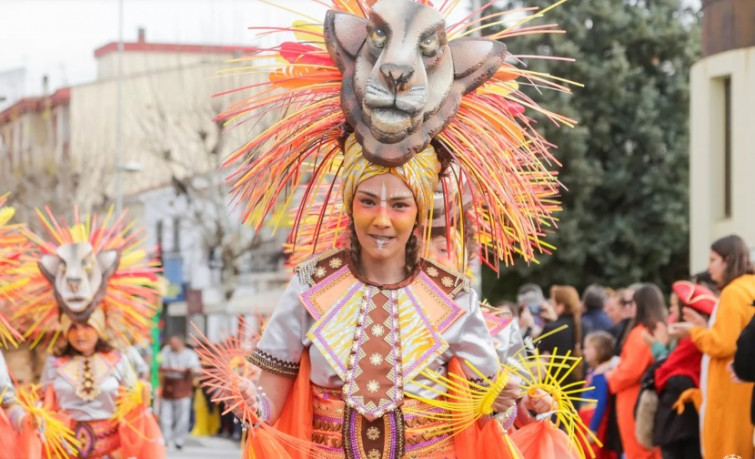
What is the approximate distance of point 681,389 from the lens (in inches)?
348

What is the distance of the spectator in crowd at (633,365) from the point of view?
380 inches

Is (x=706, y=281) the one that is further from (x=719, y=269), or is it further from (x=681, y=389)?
(x=719, y=269)

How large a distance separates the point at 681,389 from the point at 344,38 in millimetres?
4535

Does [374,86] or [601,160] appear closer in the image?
[374,86]

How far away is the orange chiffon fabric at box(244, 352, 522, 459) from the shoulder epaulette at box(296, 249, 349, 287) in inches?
11.3

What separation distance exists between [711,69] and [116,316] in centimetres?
1002

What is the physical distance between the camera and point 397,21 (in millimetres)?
5086

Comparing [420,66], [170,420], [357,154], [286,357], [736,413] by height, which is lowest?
[170,420]

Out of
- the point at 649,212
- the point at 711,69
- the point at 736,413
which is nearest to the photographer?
the point at 736,413

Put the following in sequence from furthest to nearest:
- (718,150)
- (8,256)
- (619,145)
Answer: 1. (619,145)
2. (718,150)
3. (8,256)

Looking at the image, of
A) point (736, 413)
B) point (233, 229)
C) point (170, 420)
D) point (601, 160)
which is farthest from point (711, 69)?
point (233, 229)

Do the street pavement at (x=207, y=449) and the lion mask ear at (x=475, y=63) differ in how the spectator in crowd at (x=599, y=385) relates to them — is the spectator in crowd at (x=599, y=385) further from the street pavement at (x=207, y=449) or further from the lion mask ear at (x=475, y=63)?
the street pavement at (x=207, y=449)

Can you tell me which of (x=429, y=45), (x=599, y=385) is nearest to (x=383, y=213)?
(x=429, y=45)

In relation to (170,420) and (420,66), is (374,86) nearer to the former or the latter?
(420,66)
